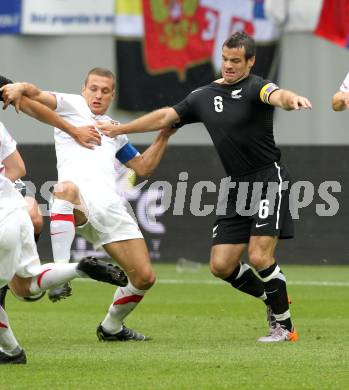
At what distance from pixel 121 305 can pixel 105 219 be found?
704 mm

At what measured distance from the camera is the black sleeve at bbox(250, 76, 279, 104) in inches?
360

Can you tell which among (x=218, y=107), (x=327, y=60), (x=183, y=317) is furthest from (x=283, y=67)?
(x=218, y=107)

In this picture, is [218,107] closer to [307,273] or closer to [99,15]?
[307,273]

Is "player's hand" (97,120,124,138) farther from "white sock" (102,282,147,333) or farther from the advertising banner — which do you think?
the advertising banner

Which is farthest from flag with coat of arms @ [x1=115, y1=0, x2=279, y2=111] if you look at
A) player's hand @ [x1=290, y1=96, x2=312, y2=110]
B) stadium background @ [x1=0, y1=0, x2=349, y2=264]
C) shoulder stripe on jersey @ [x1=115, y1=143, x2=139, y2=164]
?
player's hand @ [x1=290, y1=96, x2=312, y2=110]

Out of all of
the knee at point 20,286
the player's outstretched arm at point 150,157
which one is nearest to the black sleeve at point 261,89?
the player's outstretched arm at point 150,157

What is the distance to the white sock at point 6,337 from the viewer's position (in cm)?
752

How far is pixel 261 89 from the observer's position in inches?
366

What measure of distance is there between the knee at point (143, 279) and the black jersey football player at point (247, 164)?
535 millimetres

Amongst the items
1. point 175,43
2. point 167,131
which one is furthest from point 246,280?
point 175,43

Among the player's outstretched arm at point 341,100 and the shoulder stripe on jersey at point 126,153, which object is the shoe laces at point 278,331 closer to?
the player's outstretched arm at point 341,100

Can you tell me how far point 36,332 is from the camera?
400 inches

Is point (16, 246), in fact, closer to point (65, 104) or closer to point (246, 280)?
point (65, 104)

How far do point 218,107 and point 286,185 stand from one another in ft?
2.74
